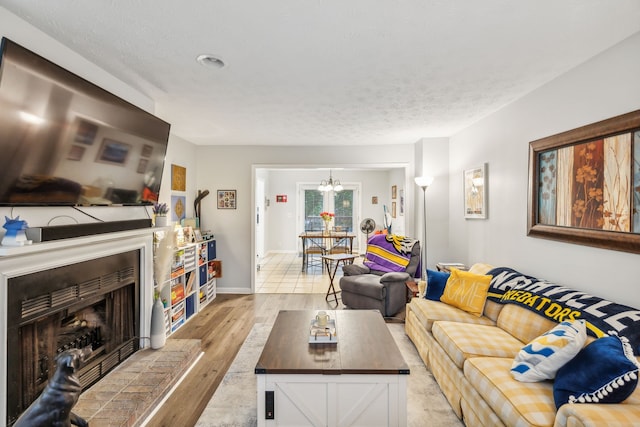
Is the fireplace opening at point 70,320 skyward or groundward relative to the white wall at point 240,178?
groundward

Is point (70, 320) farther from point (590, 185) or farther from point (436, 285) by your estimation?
point (590, 185)

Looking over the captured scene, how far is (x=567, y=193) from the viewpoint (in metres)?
2.39

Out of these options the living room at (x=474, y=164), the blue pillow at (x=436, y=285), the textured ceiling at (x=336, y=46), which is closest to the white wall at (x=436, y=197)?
the living room at (x=474, y=164)

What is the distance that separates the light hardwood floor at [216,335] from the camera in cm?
224

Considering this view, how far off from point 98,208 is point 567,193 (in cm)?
352

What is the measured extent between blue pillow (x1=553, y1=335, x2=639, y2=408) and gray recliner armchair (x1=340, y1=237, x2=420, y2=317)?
2447mm

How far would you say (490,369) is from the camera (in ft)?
6.15

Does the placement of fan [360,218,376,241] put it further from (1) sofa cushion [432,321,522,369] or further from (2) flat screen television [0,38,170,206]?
(2) flat screen television [0,38,170,206]

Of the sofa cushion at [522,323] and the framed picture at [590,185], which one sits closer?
the framed picture at [590,185]

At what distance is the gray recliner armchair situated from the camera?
158 inches

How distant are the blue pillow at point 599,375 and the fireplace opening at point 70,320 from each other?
278 centimetres

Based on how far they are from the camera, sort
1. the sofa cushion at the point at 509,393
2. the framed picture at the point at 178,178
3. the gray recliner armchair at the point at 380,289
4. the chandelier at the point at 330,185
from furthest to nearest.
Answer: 1. the chandelier at the point at 330,185
2. the framed picture at the point at 178,178
3. the gray recliner armchair at the point at 380,289
4. the sofa cushion at the point at 509,393

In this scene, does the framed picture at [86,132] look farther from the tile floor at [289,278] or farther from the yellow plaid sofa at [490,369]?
the tile floor at [289,278]

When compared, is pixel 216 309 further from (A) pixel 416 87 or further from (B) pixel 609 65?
(B) pixel 609 65
